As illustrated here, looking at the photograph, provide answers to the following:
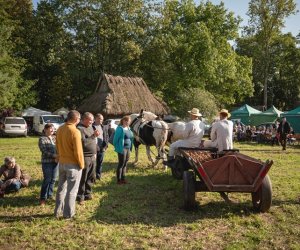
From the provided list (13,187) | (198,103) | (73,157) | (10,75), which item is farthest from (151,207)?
(10,75)

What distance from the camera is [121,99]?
3017 centimetres

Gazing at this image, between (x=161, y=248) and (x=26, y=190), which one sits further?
(x=26, y=190)

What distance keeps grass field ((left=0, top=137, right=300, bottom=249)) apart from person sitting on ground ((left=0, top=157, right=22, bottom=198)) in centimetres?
28

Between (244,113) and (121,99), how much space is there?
11388 mm

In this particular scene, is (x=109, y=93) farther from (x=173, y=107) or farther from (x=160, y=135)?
(x=160, y=135)

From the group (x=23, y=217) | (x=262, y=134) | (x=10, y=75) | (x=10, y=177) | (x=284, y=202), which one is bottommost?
(x=23, y=217)

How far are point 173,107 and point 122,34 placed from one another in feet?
28.9

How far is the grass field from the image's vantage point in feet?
17.6

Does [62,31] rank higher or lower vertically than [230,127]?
higher

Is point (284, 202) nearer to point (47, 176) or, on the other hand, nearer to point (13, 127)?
point (47, 176)

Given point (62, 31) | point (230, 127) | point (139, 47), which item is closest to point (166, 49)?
point (139, 47)

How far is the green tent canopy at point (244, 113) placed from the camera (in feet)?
104

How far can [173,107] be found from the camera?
114ft

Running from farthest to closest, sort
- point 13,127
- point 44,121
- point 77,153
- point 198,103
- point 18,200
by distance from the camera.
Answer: point 198,103 < point 44,121 < point 13,127 < point 18,200 < point 77,153
